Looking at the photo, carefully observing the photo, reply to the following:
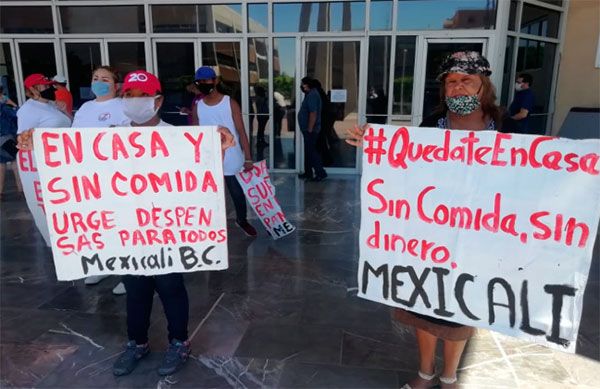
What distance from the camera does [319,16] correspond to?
8.23 meters

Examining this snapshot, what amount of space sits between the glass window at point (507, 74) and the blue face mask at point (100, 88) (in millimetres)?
7155

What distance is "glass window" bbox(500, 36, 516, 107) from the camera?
8305 millimetres

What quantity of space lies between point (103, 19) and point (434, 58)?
6.25 metres

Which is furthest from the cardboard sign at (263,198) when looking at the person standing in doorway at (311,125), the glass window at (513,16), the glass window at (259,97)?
the glass window at (513,16)

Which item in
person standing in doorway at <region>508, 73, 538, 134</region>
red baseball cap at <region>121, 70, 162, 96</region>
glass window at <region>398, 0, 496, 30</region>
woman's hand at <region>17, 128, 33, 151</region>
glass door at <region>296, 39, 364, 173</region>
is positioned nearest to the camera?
woman's hand at <region>17, 128, 33, 151</region>

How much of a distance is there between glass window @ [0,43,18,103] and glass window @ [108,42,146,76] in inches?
84.5

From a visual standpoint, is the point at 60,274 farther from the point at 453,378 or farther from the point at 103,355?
the point at 453,378

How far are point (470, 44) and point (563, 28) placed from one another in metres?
2.58

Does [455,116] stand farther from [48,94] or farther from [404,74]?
[404,74]

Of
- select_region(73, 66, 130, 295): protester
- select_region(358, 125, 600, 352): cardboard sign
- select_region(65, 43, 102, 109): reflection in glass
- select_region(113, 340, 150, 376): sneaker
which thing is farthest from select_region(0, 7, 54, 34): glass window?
select_region(358, 125, 600, 352): cardboard sign

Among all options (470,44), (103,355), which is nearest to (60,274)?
(103,355)

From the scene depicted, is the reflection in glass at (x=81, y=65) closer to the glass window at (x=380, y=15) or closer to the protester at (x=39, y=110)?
the glass window at (x=380, y=15)

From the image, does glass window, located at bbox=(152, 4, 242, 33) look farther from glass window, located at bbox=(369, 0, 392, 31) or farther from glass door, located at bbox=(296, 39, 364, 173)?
glass window, located at bbox=(369, 0, 392, 31)

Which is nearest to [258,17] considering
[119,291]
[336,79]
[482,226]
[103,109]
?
[336,79]
